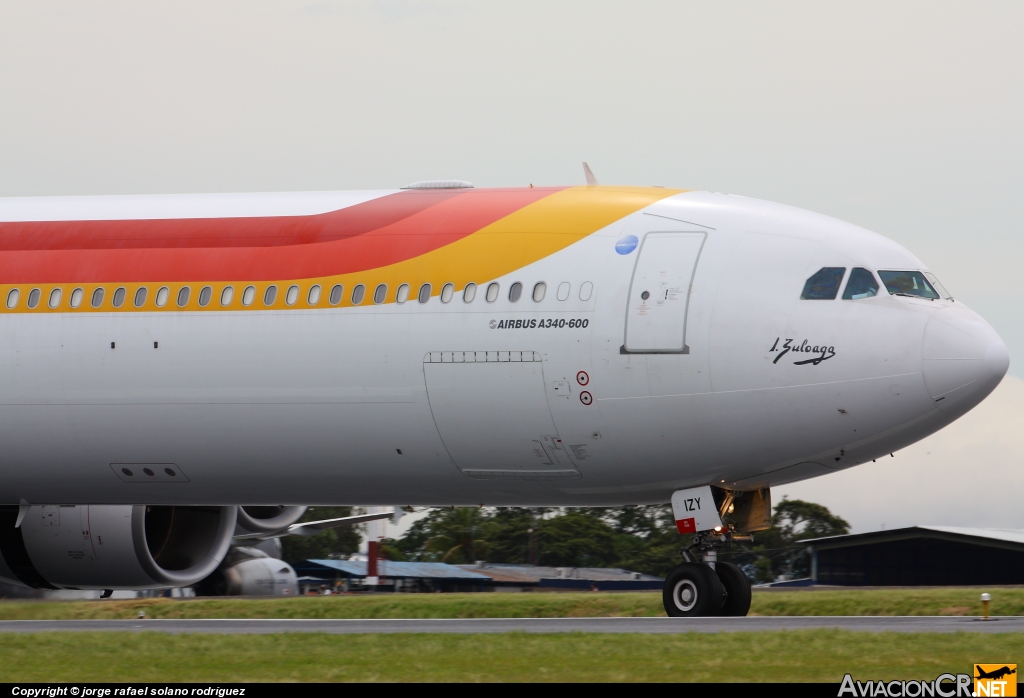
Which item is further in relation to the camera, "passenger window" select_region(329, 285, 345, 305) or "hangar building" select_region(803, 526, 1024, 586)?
"hangar building" select_region(803, 526, 1024, 586)

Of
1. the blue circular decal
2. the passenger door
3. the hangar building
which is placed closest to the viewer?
the passenger door

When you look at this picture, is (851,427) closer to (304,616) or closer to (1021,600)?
(1021,600)

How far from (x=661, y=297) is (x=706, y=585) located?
299 cm

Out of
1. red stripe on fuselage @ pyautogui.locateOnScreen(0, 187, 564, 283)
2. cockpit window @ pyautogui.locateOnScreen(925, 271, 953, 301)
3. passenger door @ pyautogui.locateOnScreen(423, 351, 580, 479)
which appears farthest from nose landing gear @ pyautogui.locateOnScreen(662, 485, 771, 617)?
red stripe on fuselage @ pyautogui.locateOnScreen(0, 187, 564, 283)

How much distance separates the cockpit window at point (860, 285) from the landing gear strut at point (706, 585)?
2.81 metres

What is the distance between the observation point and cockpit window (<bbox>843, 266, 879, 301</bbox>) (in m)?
15.0

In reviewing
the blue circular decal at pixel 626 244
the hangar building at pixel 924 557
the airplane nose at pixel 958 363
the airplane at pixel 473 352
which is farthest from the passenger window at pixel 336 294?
the hangar building at pixel 924 557

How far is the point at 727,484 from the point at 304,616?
13.0 metres

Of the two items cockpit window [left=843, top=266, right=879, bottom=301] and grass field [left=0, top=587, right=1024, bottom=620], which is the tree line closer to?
grass field [left=0, top=587, right=1024, bottom=620]

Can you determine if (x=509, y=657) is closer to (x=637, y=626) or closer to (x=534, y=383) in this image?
(x=637, y=626)

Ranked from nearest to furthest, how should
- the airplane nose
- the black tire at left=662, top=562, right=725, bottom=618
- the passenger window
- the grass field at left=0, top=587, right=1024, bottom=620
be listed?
1. the airplane nose
2. the black tire at left=662, top=562, right=725, bottom=618
3. the passenger window
4. the grass field at left=0, top=587, right=1024, bottom=620

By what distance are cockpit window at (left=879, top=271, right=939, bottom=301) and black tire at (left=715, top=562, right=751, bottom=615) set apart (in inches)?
131

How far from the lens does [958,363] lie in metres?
14.6
